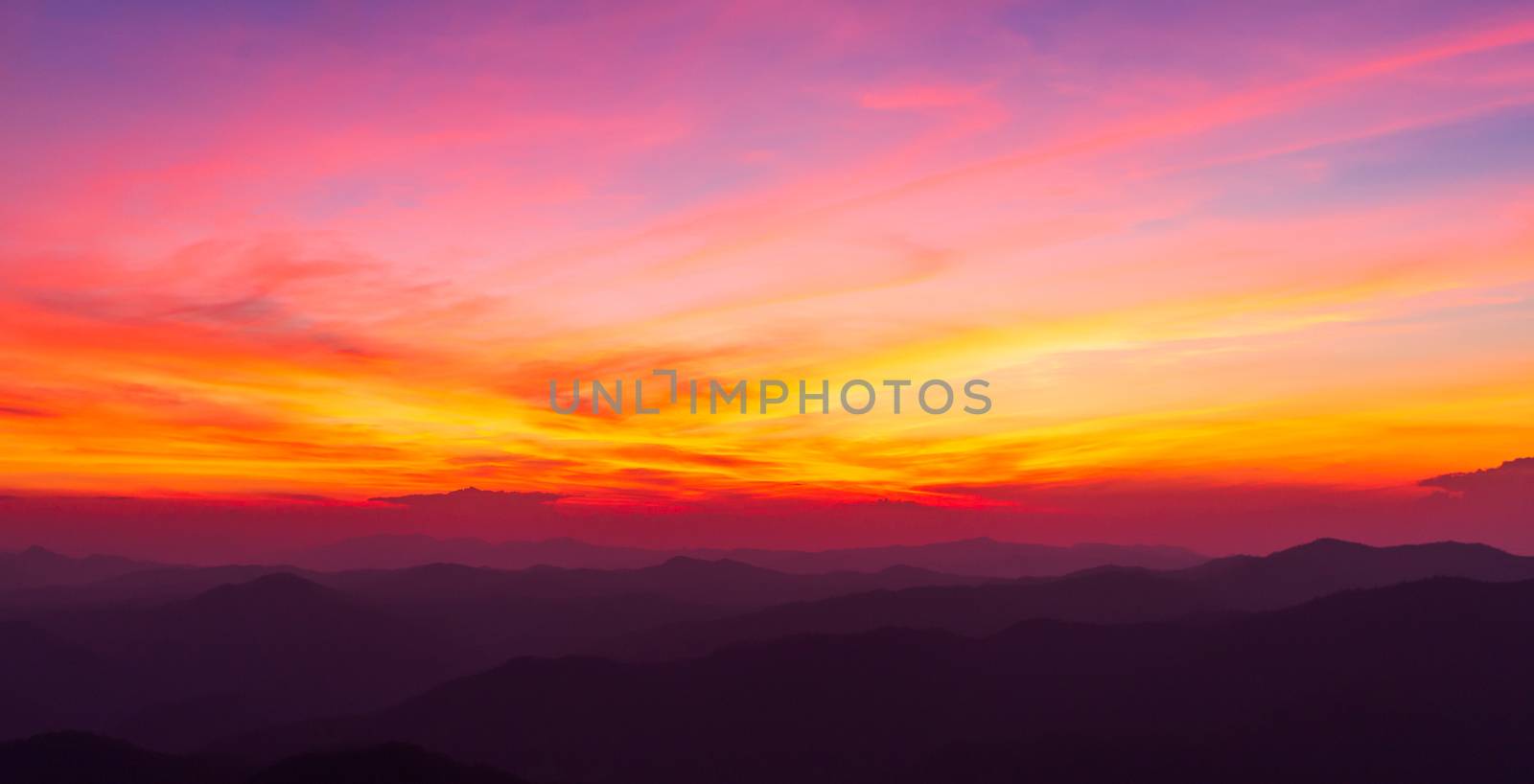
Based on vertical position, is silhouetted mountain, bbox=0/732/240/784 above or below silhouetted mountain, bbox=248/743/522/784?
below

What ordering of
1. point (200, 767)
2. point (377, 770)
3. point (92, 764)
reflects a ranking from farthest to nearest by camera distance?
point (200, 767), point (92, 764), point (377, 770)

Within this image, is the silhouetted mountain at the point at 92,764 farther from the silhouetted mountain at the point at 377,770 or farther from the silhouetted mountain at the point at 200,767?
the silhouetted mountain at the point at 377,770

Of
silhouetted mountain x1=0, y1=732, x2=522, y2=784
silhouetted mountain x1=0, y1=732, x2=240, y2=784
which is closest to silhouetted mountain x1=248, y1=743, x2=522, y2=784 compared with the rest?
silhouetted mountain x1=0, y1=732, x2=522, y2=784

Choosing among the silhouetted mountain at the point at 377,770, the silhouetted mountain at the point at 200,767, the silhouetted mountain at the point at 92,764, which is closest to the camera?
the silhouetted mountain at the point at 377,770

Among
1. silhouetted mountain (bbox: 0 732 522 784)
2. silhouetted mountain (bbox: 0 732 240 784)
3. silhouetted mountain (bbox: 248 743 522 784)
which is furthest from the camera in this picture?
silhouetted mountain (bbox: 0 732 240 784)

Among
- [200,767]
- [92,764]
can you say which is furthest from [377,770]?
[92,764]

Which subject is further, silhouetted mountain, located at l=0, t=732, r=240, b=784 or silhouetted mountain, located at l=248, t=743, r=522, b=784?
silhouetted mountain, located at l=0, t=732, r=240, b=784

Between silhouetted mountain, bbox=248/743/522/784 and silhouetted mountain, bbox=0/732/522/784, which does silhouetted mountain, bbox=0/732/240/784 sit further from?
silhouetted mountain, bbox=248/743/522/784

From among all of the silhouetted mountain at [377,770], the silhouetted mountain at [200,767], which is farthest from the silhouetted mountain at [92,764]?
the silhouetted mountain at [377,770]

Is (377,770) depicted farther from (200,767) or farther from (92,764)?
(92,764)

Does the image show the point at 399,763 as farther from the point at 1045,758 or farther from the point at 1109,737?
the point at 1109,737

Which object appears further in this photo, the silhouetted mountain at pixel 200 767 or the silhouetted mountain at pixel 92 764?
the silhouetted mountain at pixel 92 764

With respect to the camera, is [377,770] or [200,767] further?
[200,767]

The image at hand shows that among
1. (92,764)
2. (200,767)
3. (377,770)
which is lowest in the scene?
(200,767)
